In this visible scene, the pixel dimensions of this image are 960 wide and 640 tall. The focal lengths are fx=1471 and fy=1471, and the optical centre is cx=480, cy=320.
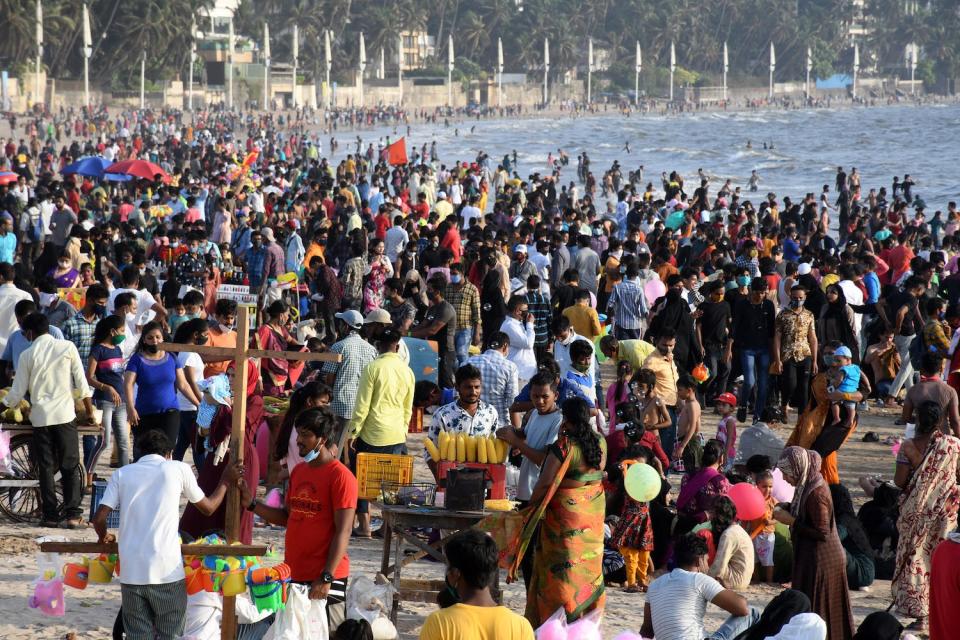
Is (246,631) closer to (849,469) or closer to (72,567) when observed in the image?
(72,567)

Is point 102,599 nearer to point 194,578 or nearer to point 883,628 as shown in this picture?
point 194,578

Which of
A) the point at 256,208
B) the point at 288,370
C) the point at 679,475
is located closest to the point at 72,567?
the point at 288,370

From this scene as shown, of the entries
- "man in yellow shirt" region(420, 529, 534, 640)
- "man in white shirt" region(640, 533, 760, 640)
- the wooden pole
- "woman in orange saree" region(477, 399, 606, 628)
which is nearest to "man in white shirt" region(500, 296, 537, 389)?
"woman in orange saree" region(477, 399, 606, 628)

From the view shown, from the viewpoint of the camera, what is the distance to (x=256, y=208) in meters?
23.7

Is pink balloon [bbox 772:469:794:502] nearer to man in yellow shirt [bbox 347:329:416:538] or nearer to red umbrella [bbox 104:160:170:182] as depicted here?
man in yellow shirt [bbox 347:329:416:538]

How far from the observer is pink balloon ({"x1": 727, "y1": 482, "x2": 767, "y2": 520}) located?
27.7 feet

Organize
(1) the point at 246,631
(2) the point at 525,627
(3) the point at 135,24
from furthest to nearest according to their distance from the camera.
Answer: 1. (3) the point at 135,24
2. (1) the point at 246,631
3. (2) the point at 525,627

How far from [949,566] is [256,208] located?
18881 mm

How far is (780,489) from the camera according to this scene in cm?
866

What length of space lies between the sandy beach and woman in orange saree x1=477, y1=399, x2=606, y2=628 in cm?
96

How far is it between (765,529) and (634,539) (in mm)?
825

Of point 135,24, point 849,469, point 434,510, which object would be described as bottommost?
point 849,469

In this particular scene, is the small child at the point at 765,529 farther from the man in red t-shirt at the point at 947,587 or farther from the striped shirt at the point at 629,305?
the striped shirt at the point at 629,305

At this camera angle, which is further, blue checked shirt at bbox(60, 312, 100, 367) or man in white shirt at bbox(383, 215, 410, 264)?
man in white shirt at bbox(383, 215, 410, 264)
